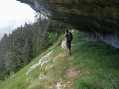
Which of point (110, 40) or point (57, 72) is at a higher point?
point (110, 40)

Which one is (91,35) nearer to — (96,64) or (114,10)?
(96,64)

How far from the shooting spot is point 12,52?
5644cm

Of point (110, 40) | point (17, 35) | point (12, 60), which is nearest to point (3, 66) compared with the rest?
point (12, 60)

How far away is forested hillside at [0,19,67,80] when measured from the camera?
42.5 m

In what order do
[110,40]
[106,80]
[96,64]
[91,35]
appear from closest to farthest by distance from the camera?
[106,80] < [96,64] < [110,40] < [91,35]

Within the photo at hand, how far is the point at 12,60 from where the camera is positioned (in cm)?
5519

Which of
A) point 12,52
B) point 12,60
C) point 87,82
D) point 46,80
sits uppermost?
point 87,82

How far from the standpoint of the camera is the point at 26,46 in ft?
179

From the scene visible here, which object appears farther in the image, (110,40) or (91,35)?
(91,35)

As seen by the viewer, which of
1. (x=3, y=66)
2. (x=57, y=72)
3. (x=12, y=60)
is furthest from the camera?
(x=3, y=66)

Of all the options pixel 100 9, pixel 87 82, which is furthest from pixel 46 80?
pixel 100 9

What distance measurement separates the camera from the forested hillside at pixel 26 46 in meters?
42.5

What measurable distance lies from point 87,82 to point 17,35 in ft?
232

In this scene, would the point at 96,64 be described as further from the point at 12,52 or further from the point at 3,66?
the point at 3,66
